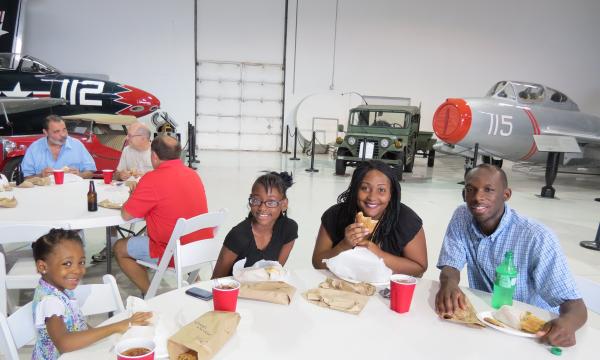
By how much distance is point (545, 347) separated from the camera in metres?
1.43

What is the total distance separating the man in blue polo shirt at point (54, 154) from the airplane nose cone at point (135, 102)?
5864 millimetres

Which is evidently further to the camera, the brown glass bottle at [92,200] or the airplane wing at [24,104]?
the airplane wing at [24,104]

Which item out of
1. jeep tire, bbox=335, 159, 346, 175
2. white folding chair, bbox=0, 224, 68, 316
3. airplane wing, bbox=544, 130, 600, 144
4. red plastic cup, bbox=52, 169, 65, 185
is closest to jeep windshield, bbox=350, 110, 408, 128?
jeep tire, bbox=335, 159, 346, 175

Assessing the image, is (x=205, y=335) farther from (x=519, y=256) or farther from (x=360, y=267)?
(x=519, y=256)

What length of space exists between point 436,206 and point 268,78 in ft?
29.9

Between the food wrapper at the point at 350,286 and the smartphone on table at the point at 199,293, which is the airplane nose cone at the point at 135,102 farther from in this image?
the food wrapper at the point at 350,286

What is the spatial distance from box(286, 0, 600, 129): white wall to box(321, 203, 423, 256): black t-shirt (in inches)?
511

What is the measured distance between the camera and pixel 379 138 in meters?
9.59

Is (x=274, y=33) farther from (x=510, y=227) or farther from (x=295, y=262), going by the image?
(x=510, y=227)

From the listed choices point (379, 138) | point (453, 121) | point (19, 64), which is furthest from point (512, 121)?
point (19, 64)

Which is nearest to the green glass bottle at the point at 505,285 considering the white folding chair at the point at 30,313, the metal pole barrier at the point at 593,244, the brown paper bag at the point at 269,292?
the brown paper bag at the point at 269,292

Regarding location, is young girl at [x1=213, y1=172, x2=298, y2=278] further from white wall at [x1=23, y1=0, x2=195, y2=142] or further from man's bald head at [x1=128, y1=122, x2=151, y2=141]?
white wall at [x1=23, y1=0, x2=195, y2=142]

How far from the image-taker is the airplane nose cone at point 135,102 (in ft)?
32.7

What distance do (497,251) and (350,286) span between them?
2.46ft
